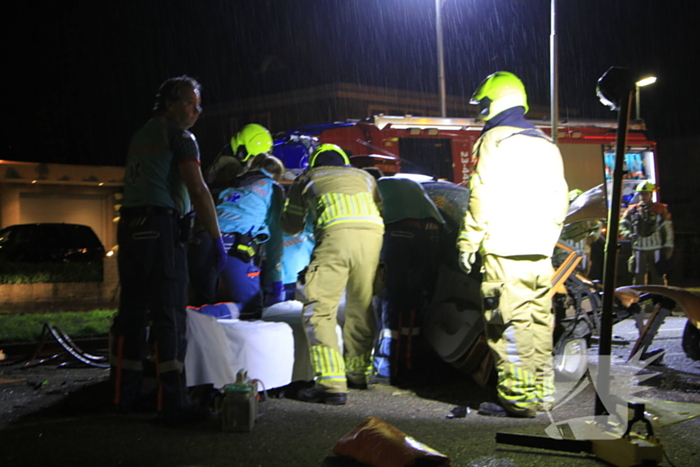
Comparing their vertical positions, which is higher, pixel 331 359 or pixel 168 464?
pixel 331 359

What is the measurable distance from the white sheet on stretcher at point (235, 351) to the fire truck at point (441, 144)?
539 cm

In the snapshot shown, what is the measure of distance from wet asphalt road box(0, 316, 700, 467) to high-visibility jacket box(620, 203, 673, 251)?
277 inches

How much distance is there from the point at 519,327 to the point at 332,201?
158cm

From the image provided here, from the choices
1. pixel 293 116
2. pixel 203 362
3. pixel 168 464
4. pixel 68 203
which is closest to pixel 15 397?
pixel 203 362

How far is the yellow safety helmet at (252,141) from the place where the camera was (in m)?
5.99

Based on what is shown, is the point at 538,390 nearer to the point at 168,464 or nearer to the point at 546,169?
the point at 546,169

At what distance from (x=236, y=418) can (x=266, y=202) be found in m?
2.01

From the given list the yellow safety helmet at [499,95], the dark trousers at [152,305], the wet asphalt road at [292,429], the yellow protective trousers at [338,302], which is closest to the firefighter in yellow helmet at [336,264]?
the yellow protective trousers at [338,302]

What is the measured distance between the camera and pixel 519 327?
4.48m

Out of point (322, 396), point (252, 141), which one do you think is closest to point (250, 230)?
point (252, 141)

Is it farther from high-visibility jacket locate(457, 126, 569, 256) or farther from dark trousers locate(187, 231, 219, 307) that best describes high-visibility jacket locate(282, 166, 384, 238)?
high-visibility jacket locate(457, 126, 569, 256)

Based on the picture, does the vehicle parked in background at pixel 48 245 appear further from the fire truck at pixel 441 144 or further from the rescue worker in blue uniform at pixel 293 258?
the rescue worker in blue uniform at pixel 293 258

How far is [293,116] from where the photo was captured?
3116 centimetres

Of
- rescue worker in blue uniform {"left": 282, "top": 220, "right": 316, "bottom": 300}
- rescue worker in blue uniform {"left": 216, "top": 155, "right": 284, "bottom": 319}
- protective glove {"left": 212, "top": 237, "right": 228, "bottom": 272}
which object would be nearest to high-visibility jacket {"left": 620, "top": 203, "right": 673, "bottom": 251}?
rescue worker in blue uniform {"left": 282, "top": 220, "right": 316, "bottom": 300}
